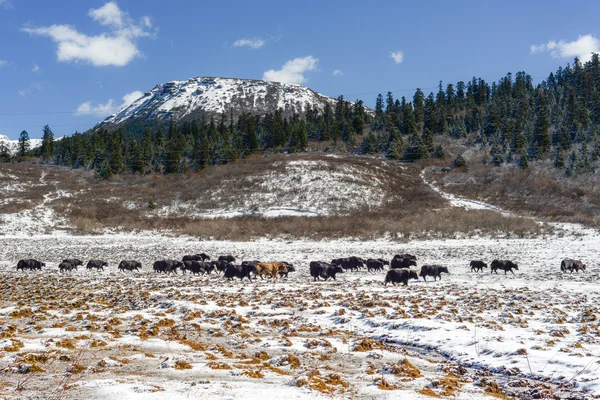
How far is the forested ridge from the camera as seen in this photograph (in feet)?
293

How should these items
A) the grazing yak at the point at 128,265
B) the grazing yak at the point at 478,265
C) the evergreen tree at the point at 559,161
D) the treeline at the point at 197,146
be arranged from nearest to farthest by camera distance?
1. the grazing yak at the point at 478,265
2. the grazing yak at the point at 128,265
3. the evergreen tree at the point at 559,161
4. the treeline at the point at 197,146

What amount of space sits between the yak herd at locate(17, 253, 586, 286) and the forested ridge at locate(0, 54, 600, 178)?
196 ft

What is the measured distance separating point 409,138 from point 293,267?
81.5 m

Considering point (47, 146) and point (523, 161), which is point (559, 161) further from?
point (47, 146)

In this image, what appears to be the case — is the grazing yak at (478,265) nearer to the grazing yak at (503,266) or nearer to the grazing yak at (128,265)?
the grazing yak at (503,266)

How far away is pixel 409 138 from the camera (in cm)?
10162

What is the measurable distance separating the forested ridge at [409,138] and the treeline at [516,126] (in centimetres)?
24

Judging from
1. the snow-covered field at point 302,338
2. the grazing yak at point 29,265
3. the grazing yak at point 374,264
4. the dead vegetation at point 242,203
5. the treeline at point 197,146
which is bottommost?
the grazing yak at point 374,264

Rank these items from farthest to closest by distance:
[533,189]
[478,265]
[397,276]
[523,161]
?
[523,161], [533,189], [478,265], [397,276]

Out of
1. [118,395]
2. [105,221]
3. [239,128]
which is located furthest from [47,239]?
[239,128]

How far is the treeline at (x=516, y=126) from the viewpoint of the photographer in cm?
8619

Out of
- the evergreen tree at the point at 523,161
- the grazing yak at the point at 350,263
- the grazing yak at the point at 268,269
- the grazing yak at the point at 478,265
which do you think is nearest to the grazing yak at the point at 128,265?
the grazing yak at the point at 268,269

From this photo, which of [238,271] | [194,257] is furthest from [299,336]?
[194,257]

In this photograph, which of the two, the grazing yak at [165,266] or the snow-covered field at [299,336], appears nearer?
the snow-covered field at [299,336]
